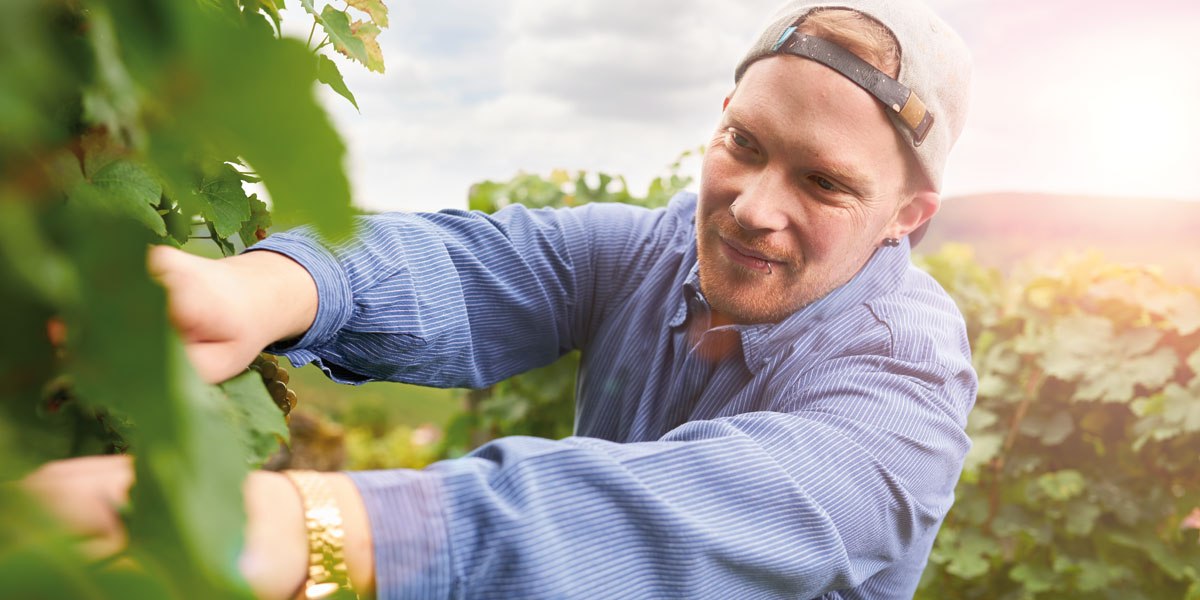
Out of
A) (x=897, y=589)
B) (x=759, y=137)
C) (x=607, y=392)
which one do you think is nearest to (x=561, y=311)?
(x=607, y=392)

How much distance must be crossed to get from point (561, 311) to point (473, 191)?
2697mm

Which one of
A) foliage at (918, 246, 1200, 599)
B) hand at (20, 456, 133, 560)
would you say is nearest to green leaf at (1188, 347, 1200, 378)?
foliage at (918, 246, 1200, 599)

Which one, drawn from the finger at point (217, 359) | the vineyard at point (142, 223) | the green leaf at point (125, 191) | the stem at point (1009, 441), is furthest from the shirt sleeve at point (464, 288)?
the stem at point (1009, 441)

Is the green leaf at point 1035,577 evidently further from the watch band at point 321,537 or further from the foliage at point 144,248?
the foliage at point 144,248

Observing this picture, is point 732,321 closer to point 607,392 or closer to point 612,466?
point 607,392

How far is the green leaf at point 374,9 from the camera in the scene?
1.32 metres

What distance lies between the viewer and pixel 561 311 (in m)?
2.23

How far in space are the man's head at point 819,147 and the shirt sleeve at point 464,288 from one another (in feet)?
1.13

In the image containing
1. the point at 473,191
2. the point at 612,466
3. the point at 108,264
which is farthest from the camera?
the point at 473,191

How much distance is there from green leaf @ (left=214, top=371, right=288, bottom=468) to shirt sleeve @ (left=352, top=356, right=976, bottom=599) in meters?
0.13

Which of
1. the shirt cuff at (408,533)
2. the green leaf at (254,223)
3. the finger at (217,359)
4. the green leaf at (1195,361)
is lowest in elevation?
the green leaf at (1195,361)

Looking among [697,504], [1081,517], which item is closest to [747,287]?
[697,504]

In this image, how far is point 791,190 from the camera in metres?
1.87

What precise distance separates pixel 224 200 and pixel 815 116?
1.17 m
